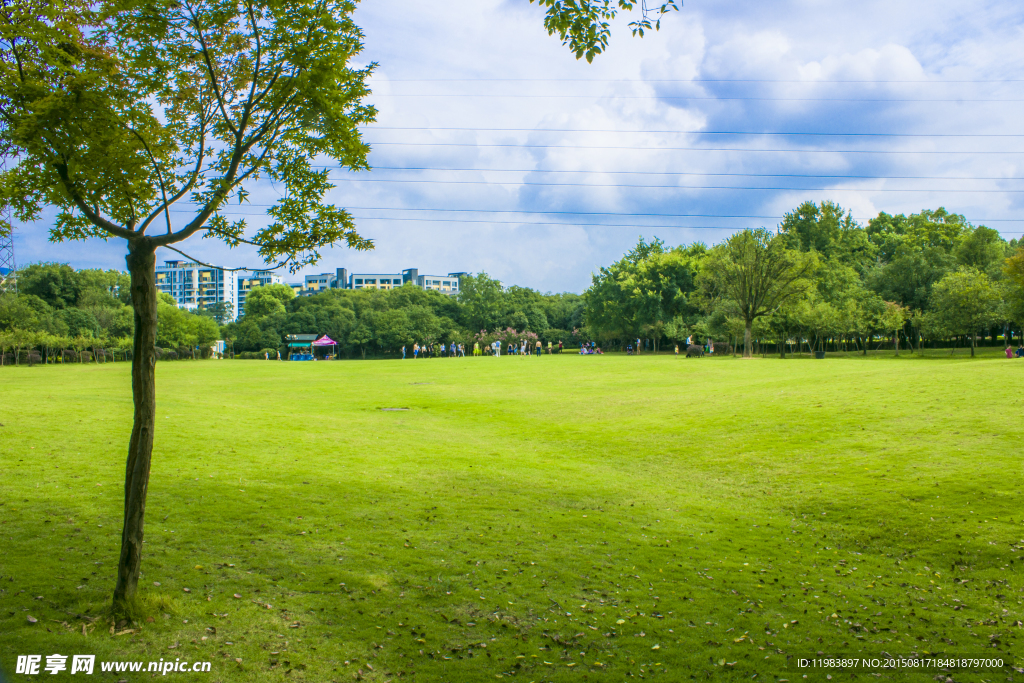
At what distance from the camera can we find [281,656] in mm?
5984

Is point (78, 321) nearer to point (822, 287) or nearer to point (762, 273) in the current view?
point (762, 273)

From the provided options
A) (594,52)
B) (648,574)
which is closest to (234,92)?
(594,52)

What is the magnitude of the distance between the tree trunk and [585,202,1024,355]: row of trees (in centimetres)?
5133

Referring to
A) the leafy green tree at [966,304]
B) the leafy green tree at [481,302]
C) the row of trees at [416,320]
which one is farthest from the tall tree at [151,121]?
the leafy green tree at [481,302]

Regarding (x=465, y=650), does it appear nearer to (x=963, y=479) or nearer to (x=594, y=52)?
(x=594, y=52)

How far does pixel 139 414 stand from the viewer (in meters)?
6.64

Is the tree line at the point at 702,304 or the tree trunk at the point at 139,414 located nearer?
the tree trunk at the point at 139,414

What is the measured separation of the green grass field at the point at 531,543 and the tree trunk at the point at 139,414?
47cm

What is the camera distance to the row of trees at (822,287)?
5769cm

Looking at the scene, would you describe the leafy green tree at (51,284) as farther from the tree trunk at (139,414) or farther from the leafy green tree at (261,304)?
the tree trunk at (139,414)

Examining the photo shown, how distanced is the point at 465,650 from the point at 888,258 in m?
113

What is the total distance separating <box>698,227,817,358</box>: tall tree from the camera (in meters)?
62.4

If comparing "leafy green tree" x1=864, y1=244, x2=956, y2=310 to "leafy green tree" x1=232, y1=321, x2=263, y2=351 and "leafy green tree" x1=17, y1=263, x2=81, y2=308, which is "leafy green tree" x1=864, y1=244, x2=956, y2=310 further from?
"leafy green tree" x1=17, y1=263, x2=81, y2=308

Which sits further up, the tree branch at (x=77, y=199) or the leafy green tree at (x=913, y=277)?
the leafy green tree at (x=913, y=277)
